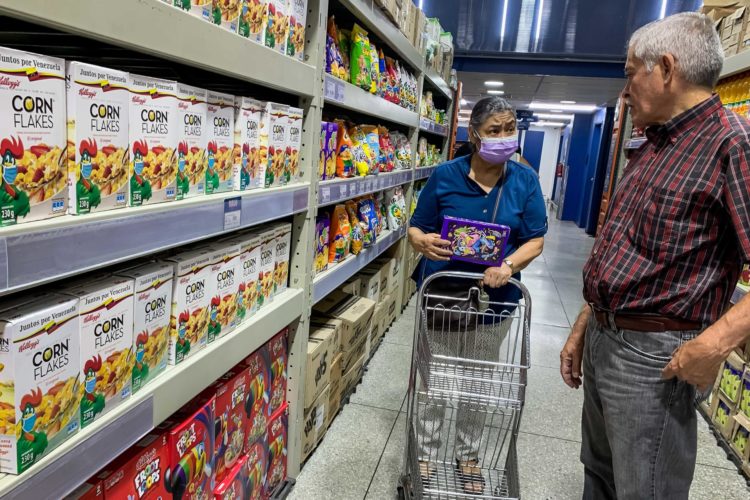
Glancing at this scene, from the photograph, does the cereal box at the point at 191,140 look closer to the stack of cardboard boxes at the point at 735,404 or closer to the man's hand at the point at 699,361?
the man's hand at the point at 699,361

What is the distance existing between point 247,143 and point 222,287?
0.49 m

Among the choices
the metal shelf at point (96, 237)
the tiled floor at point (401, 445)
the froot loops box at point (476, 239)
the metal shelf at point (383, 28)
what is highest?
the metal shelf at point (383, 28)

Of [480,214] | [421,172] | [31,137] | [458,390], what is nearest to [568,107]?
[421,172]

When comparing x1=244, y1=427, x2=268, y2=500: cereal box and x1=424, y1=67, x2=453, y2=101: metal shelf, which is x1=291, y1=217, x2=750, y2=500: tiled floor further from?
x1=424, y1=67, x2=453, y2=101: metal shelf

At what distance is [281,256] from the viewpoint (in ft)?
7.09

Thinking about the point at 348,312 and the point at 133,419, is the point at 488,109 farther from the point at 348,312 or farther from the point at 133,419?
the point at 133,419

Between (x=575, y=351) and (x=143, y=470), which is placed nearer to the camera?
(x=143, y=470)

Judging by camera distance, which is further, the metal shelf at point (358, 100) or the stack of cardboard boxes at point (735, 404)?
the stack of cardboard boxes at point (735, 404)

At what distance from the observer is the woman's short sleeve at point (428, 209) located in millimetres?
2346

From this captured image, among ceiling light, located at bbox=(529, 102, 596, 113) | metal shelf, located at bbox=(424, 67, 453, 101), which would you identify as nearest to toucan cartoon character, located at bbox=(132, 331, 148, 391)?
metal shelf, located at bbox=(424, 67, 453, 101)

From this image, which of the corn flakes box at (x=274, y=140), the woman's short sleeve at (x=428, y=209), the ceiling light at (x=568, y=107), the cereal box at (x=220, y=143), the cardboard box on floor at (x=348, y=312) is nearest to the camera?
the cereal box at (x=220, y=143)

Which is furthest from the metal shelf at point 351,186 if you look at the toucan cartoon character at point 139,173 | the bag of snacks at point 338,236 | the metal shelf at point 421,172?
the toucan cartoon character at point 139,173

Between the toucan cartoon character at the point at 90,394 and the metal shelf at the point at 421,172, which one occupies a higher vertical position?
the metal shelf at the point at 421,172

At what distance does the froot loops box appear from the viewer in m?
2.12
